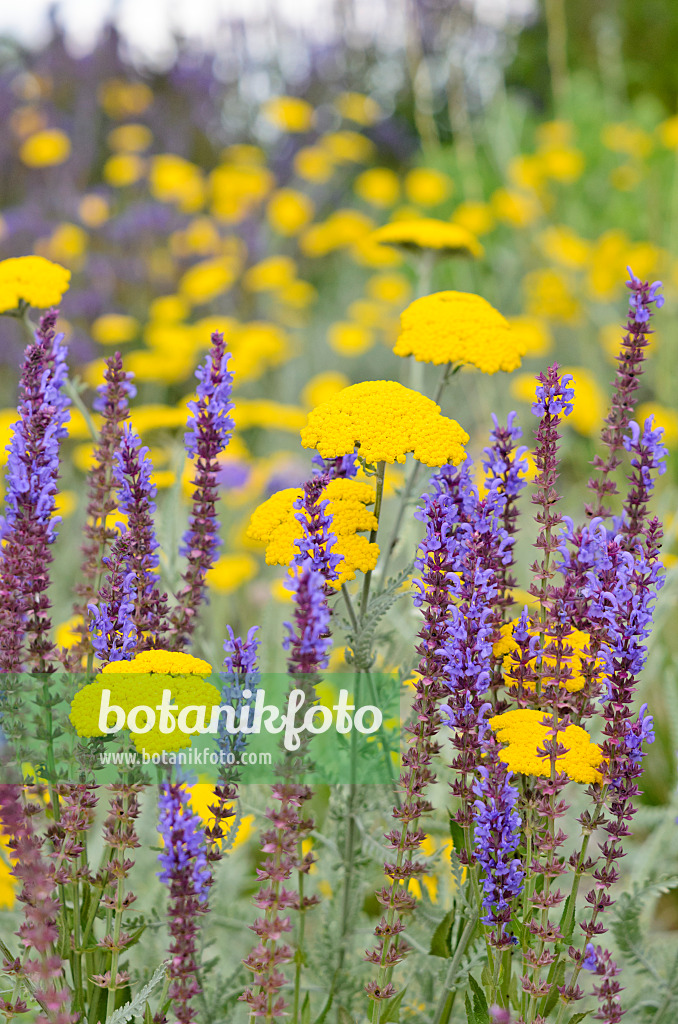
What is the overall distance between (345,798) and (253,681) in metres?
0.39

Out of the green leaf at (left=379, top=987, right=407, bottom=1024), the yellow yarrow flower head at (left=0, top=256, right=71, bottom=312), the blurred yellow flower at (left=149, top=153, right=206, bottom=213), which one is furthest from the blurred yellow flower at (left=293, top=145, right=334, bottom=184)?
the green leaf at (left=379, top=987, right=407, bottom=1024)

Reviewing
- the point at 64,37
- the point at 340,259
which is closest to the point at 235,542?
the point at 340,259

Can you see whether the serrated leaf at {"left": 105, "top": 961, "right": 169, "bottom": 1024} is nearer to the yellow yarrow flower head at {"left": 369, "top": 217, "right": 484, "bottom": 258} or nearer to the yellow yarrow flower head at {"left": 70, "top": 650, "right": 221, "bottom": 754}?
the yellow yarrow flower head at {"left": 70, "top": 650, "right": 221, "bottom": 754}

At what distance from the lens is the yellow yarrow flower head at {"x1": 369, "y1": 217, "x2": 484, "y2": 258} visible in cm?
204

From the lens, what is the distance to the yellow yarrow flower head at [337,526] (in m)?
1.12

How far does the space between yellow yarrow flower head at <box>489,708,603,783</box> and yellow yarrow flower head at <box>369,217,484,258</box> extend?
49.9 inches

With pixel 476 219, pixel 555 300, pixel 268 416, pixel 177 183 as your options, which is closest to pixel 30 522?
pixel 268 416

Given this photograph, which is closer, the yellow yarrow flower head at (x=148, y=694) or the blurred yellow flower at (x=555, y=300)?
the yellow yarrow flower head at (x=148, y=694)

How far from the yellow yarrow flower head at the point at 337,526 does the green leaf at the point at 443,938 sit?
1.31 ft

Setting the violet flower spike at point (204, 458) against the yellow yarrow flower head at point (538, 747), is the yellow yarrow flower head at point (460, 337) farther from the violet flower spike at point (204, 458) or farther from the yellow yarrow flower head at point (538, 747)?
the yellow yarrow flower head at point (538, 747)

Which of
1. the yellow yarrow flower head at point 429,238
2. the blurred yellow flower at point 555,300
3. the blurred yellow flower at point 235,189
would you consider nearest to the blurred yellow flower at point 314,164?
the blurred yellow flower at point 235,189

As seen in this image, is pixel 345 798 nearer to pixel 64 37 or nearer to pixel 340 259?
pixel 340 259

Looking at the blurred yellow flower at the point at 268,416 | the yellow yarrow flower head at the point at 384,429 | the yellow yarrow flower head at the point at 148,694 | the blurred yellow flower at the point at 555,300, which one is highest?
the blurred yellow flower at the point at 555,300

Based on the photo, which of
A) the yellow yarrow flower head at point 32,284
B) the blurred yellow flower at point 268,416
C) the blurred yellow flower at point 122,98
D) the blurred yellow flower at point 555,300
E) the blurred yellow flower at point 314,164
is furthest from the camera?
the blurred yellow flower at point 122,98
